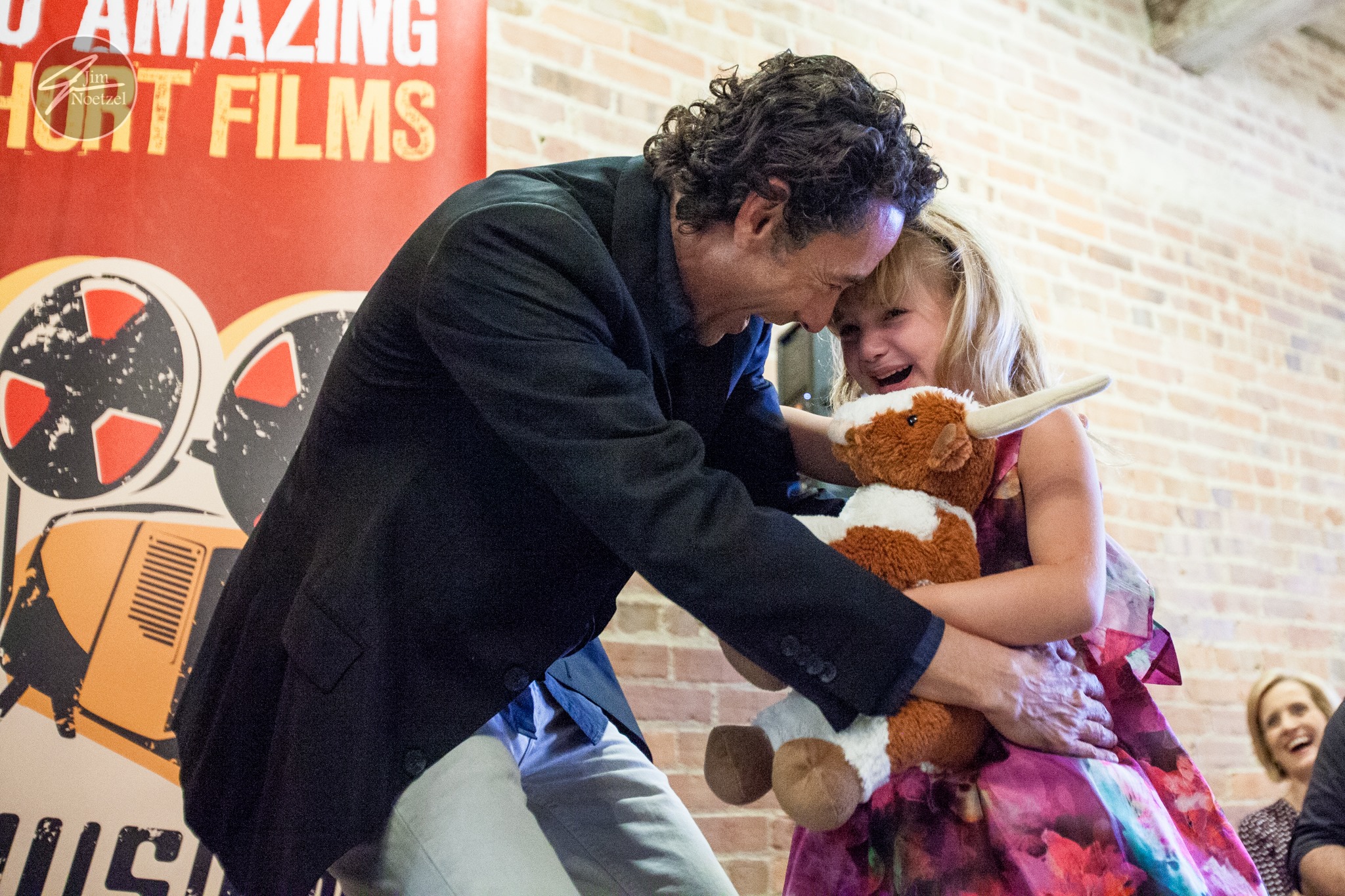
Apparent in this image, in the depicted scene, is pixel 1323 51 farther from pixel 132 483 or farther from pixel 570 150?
pixel 132 483

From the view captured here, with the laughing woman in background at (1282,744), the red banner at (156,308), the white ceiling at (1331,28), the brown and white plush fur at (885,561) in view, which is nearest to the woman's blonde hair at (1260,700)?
the laughing woman in background at (1282,744)

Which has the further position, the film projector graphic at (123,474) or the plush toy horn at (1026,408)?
the film projector graphic at (123,474)

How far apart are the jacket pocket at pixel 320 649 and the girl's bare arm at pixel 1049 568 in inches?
20.6

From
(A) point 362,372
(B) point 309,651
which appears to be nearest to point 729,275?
(A) point 362,372

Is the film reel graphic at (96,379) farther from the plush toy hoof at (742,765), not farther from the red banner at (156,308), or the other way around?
the plush toy hoof at (742,765)

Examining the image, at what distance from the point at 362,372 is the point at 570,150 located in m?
1.36

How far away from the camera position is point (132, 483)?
1856 millimetres

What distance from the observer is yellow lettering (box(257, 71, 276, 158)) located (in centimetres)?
205

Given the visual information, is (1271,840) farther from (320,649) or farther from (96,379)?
(96,379)

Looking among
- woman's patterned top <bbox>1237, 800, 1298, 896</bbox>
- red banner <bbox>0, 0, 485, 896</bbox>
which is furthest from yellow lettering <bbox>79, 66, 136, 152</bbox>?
woman's patterned top <bbox>1237, 800, 1298, 896</bbox>

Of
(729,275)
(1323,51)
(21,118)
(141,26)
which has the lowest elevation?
(729,275)

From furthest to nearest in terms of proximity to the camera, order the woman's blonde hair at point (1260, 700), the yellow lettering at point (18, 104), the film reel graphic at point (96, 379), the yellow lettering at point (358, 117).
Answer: the woman's blonde hair at point (1260, 700)
the yellow lettering at point (358, 117)
the yellow lettering at point (18, 104)
the film reel graphic at point (96, 379)

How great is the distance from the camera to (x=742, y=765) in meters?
1.05

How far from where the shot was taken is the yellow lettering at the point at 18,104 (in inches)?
77.4
